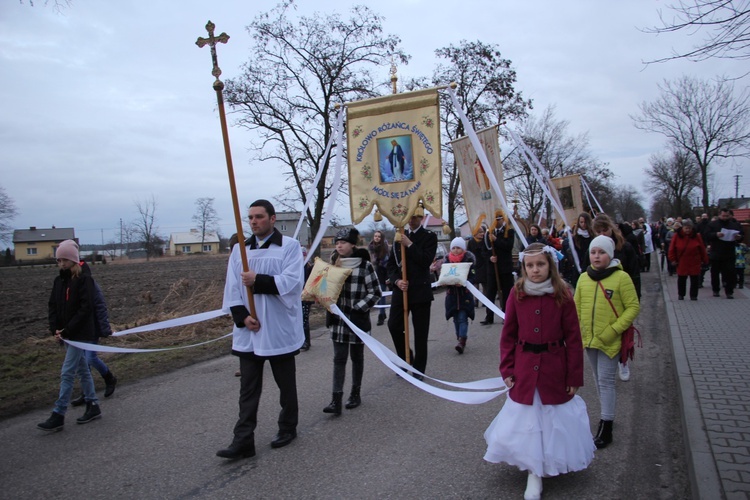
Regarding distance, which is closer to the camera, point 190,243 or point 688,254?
point 688,254

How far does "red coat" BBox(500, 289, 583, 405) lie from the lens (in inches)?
137

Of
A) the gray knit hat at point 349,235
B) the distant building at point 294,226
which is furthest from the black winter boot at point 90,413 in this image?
the distant building at point 294,226

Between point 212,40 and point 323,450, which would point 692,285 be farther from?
point 212,40

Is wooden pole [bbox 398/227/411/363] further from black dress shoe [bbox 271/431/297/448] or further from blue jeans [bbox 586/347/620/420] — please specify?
blue jeans [bbox 586/347/620/420]

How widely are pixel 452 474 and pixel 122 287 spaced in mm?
24348

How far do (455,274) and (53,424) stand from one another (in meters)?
5.68

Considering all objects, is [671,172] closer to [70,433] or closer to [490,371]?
[490,371]

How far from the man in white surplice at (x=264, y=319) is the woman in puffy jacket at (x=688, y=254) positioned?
10296 millimetres

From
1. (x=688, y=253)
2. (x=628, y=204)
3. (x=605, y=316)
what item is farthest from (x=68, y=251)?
(x=628, y=204)

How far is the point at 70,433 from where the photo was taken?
4.97m

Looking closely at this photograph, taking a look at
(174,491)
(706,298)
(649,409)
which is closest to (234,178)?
(174,491)

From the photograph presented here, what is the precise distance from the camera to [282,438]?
449 cm

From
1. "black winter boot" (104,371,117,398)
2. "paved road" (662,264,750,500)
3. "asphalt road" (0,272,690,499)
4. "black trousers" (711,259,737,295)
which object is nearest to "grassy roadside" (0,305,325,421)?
"black winter boot" (104,371,117,398)

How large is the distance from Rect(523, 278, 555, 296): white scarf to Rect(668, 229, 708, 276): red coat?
31.9 feet
